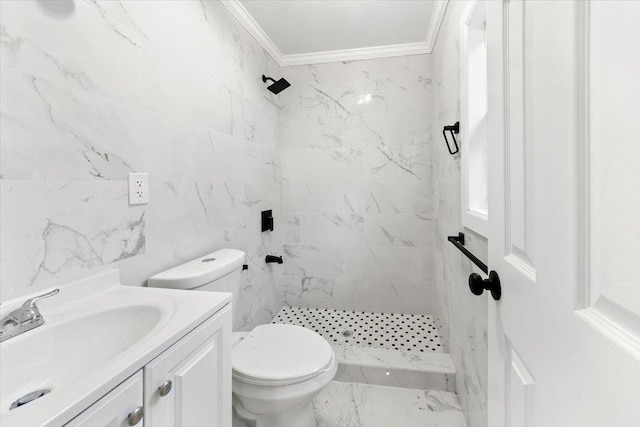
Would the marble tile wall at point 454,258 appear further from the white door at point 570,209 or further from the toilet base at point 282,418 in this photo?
the toilet base at point 282,418

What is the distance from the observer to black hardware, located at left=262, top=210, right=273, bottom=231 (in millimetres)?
2096

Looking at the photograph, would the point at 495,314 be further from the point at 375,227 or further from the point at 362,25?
the point at 362,25

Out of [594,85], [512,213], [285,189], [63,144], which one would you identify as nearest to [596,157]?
[594,85]

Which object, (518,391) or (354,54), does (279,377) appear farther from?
(354,54)

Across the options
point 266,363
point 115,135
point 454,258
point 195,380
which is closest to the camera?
point 195,380

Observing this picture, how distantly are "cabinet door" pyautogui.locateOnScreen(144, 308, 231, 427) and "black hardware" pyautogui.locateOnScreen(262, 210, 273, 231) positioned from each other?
1218mm

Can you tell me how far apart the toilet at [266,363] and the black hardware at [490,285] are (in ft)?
2.38

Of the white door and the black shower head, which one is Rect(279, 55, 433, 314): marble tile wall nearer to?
the black shower head

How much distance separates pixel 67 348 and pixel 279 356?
727mm

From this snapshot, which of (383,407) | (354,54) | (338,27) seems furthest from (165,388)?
(354,54)

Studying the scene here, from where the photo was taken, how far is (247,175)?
1.88 metres

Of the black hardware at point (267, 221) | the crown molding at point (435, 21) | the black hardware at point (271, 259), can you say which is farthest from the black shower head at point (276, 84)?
the black hardware at point (271, 259)

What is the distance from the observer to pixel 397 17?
185cm

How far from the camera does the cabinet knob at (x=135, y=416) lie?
548 mm
